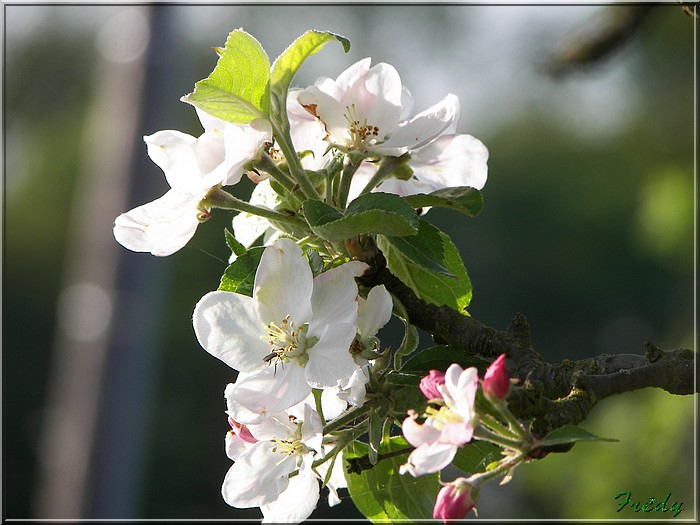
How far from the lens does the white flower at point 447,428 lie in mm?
540

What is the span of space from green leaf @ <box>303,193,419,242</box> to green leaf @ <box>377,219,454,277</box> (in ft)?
0.15

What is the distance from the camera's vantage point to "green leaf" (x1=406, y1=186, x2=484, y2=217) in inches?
28.3

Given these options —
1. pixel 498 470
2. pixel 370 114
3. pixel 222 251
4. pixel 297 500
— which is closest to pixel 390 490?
pixel 297 500

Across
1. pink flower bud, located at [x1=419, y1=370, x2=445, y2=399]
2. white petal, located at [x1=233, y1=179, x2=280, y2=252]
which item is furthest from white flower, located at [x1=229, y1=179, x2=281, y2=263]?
pink flower bud, located at [x1=419, y1=370, x2=445, y2=399]

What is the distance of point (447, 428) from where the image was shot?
547 mm

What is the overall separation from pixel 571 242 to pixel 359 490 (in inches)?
470

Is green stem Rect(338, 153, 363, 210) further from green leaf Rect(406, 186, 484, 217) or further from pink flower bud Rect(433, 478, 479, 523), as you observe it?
pink flower bud Rect(433, 478, 479, 523)

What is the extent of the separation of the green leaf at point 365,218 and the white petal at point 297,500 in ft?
0.63

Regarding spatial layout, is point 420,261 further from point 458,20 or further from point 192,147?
point 458,20

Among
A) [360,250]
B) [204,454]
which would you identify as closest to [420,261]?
[360,250]

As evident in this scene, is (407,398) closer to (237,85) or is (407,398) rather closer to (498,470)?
(498,470)

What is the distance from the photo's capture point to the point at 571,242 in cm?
1230

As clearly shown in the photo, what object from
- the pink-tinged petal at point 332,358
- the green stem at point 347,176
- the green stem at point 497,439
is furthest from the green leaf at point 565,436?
the green stem at point 347,176

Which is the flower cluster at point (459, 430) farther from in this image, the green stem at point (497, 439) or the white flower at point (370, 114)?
the white flower at point (370, 114)
